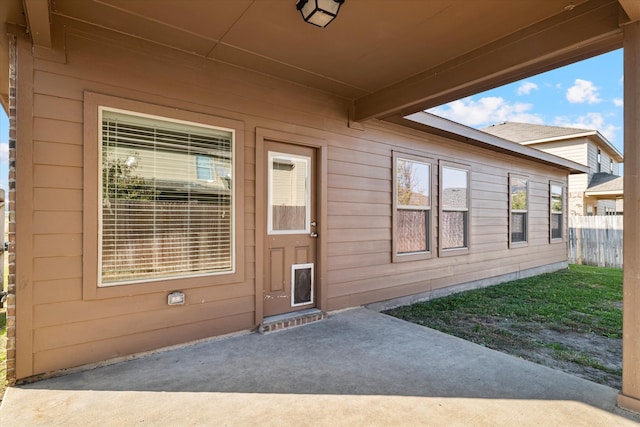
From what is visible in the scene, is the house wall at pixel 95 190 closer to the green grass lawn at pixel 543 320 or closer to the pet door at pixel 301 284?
the pet door at pixel 301 284

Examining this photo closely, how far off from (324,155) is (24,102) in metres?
2.57

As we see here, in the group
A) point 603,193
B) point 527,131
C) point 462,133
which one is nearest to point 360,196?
point 462,133

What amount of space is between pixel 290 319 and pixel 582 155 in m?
13.1

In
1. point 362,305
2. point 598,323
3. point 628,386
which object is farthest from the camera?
point 362,305

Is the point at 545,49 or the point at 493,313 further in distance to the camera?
the point at 493,313

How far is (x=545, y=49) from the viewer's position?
2.44 metres

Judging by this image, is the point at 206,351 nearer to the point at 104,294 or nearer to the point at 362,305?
the point at 104,294

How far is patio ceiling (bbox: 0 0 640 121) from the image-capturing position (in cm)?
222

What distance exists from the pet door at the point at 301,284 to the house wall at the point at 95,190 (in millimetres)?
149

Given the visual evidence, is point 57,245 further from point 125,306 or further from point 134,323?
point 134,323

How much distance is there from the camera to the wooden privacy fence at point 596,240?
8844mm

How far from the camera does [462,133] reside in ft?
16.5

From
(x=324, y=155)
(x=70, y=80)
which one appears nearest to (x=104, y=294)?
(x=70, y=80)

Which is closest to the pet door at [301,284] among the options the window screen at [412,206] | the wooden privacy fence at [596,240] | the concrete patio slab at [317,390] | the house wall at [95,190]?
the house wall at [95,190]
